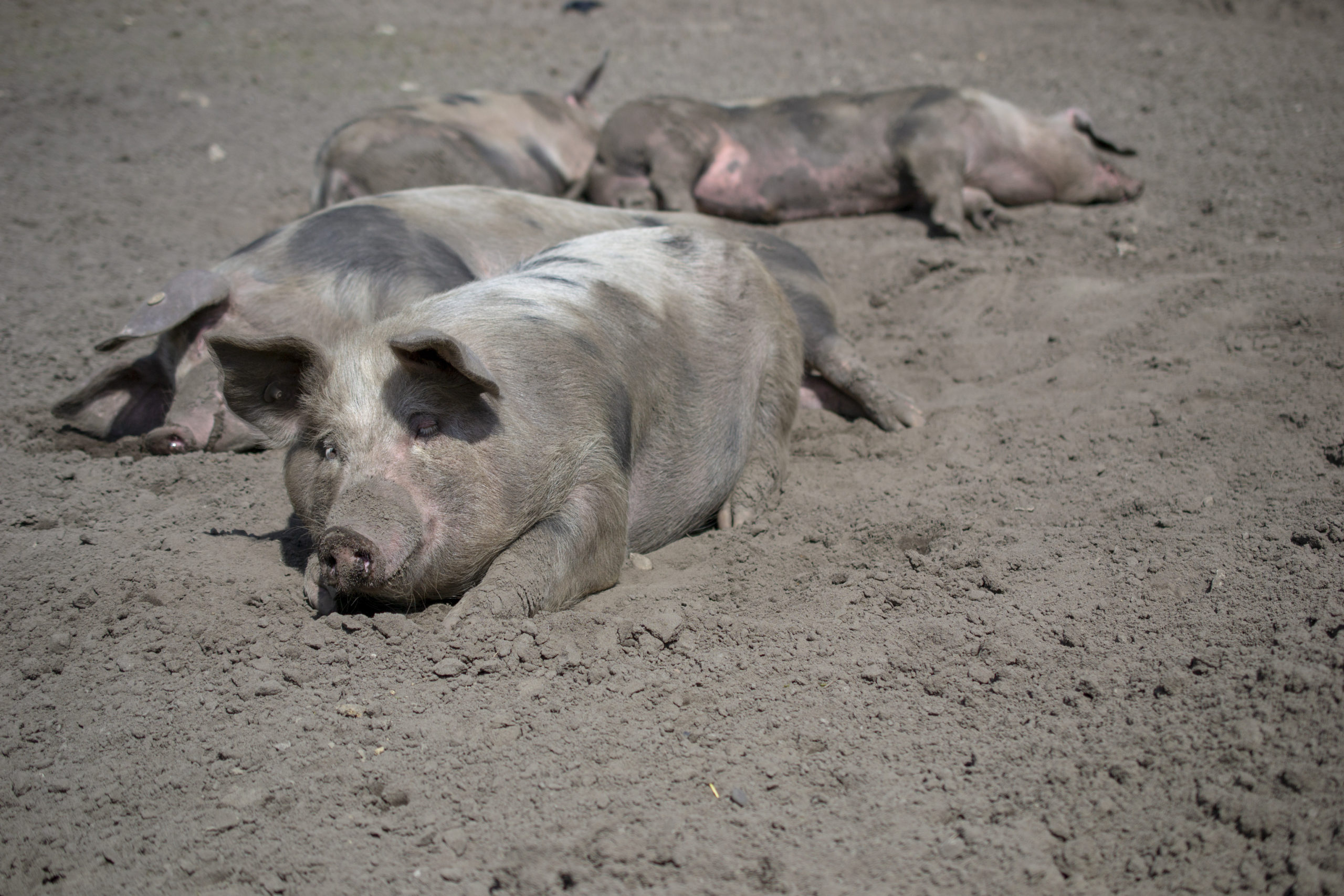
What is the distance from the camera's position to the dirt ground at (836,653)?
82.4 inches

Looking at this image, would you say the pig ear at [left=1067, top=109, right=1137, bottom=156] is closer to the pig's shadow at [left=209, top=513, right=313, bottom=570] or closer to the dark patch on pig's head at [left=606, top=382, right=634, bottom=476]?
the dark patch on pig's head at [left=606, top=382, right=634, bottom=476]

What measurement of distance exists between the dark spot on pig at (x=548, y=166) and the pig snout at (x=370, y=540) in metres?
5.03

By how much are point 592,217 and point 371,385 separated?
219 cm

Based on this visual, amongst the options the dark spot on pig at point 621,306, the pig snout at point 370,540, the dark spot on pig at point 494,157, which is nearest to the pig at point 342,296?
the dark spot on pig at point 621,306

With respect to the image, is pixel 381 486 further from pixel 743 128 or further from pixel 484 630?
pixel 743 128

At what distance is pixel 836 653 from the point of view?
8.93 ft

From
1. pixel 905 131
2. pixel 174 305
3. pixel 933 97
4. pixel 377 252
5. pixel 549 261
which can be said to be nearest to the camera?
pixel 549 261

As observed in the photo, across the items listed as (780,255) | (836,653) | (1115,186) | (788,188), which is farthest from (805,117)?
(836,653)

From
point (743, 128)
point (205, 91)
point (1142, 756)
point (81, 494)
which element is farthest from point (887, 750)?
point (205, 91)

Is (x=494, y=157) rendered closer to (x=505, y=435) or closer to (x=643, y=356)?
(x=643, y=356)

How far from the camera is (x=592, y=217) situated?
4.86 m

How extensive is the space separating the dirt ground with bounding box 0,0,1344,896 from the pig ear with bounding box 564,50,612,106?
3509 mm

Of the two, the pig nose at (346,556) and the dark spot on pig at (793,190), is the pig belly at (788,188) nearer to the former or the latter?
the dark spot on pig at (793,190)

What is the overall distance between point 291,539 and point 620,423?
1.24 metres
